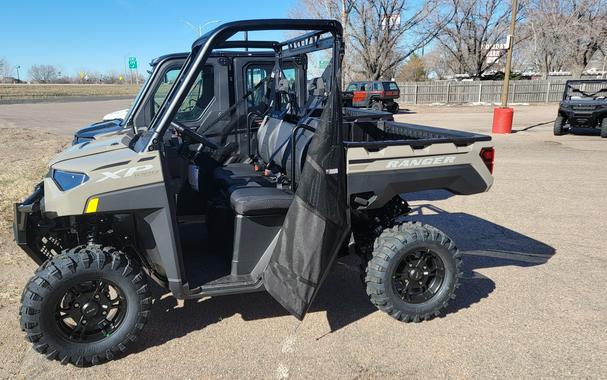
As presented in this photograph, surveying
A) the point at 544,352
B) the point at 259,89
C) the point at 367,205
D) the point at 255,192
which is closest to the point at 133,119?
the point at 259,89

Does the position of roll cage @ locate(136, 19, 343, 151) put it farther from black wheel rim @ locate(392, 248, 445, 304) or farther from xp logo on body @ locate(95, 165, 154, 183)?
black wheel rim @ locate(392, 248, 445, 304)

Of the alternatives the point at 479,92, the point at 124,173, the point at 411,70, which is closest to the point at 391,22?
the point at 479,92

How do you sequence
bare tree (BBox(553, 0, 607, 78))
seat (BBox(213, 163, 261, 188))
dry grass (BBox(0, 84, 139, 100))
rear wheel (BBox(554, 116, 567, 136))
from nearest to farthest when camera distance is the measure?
1. seat (BBox(213, 163, 261, 188))
2. rear wheel (BBox(554, 116, 567, 136))
3. bare tree (BBox(553, 0, 607, 78))
4. dry grass (BBox(0, 84, 139, 100))

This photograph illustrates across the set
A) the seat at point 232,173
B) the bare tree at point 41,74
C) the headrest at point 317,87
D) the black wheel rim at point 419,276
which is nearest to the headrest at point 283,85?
the headrest at point 317,87

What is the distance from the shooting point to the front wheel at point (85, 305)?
9.76 feet

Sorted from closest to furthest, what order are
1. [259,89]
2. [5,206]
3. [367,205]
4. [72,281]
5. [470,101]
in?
[72,281], [367,205], [259,89], [5,206], [470,101]

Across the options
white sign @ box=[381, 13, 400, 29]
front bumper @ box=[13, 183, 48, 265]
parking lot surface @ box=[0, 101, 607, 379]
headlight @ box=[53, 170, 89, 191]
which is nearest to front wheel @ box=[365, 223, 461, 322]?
parking lot surface @ box=[0, 101, 607, 379]

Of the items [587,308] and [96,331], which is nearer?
[96,331]

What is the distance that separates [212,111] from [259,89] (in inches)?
37.3

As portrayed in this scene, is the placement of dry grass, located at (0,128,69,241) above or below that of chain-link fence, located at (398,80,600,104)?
below

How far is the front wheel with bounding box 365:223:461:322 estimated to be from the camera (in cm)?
356

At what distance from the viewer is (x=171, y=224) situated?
10.2 ft

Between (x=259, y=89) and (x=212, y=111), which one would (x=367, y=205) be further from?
(x=212, y=111)

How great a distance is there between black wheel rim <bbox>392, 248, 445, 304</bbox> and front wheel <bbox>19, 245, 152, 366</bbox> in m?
1.83
